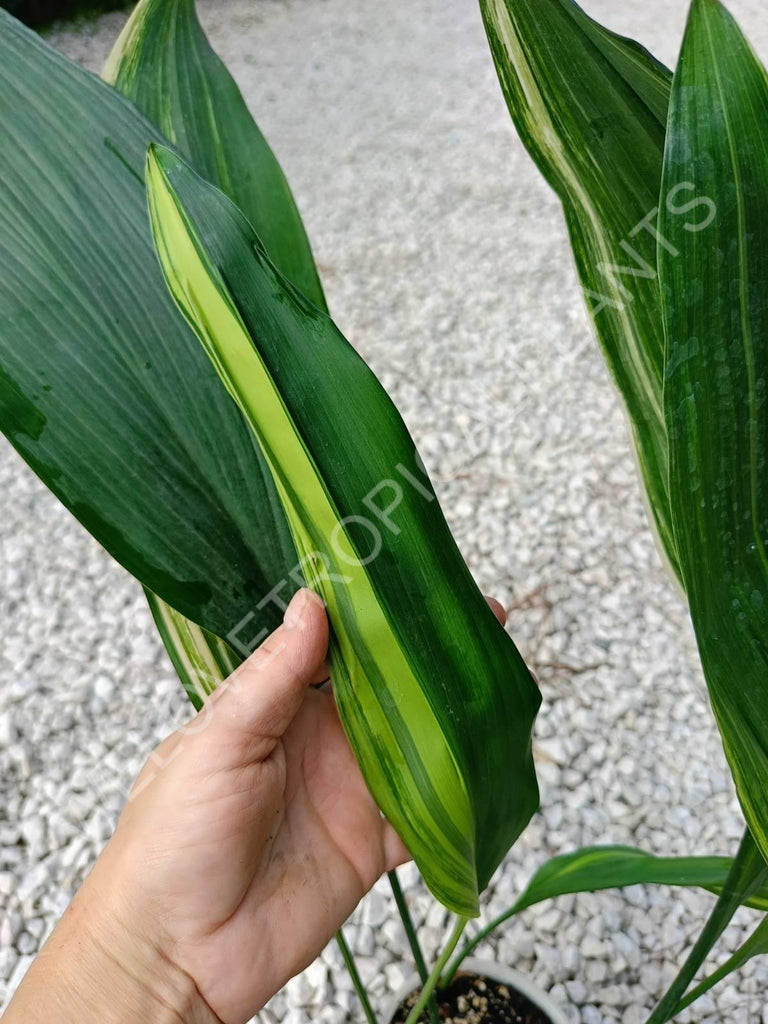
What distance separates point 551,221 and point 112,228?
192 cm

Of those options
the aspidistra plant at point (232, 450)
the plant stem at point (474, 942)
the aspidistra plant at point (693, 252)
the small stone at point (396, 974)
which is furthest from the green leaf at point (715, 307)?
the small stone at point (396, 974)

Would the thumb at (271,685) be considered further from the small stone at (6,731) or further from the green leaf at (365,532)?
the small stone at (6,731)

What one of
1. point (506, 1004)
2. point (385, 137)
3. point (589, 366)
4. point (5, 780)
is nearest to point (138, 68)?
Result: point (506, 1004)

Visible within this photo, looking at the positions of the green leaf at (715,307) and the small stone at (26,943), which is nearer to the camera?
the green leaf at (715,307)

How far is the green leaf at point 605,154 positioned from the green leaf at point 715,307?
0.31 ft

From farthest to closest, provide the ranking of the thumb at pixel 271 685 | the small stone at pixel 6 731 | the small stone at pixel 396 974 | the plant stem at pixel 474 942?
the small stone at pixel 6 731
the small stone at pixel 396 974
the plant stem at pixel 474 942
the thumb at pixel 271 685

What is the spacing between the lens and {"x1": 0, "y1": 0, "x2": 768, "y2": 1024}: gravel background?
1.00 metres

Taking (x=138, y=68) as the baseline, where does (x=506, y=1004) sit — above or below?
below

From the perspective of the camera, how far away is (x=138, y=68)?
52 centimetres

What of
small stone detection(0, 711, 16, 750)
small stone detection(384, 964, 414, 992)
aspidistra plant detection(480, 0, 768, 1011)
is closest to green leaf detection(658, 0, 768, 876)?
aspidistra plant detection(480, 0, 768, 1011)

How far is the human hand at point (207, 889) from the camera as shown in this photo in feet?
1.54

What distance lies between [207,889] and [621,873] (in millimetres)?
307

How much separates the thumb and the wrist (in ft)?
0.38

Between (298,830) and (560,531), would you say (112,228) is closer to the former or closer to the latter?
(298,830)
